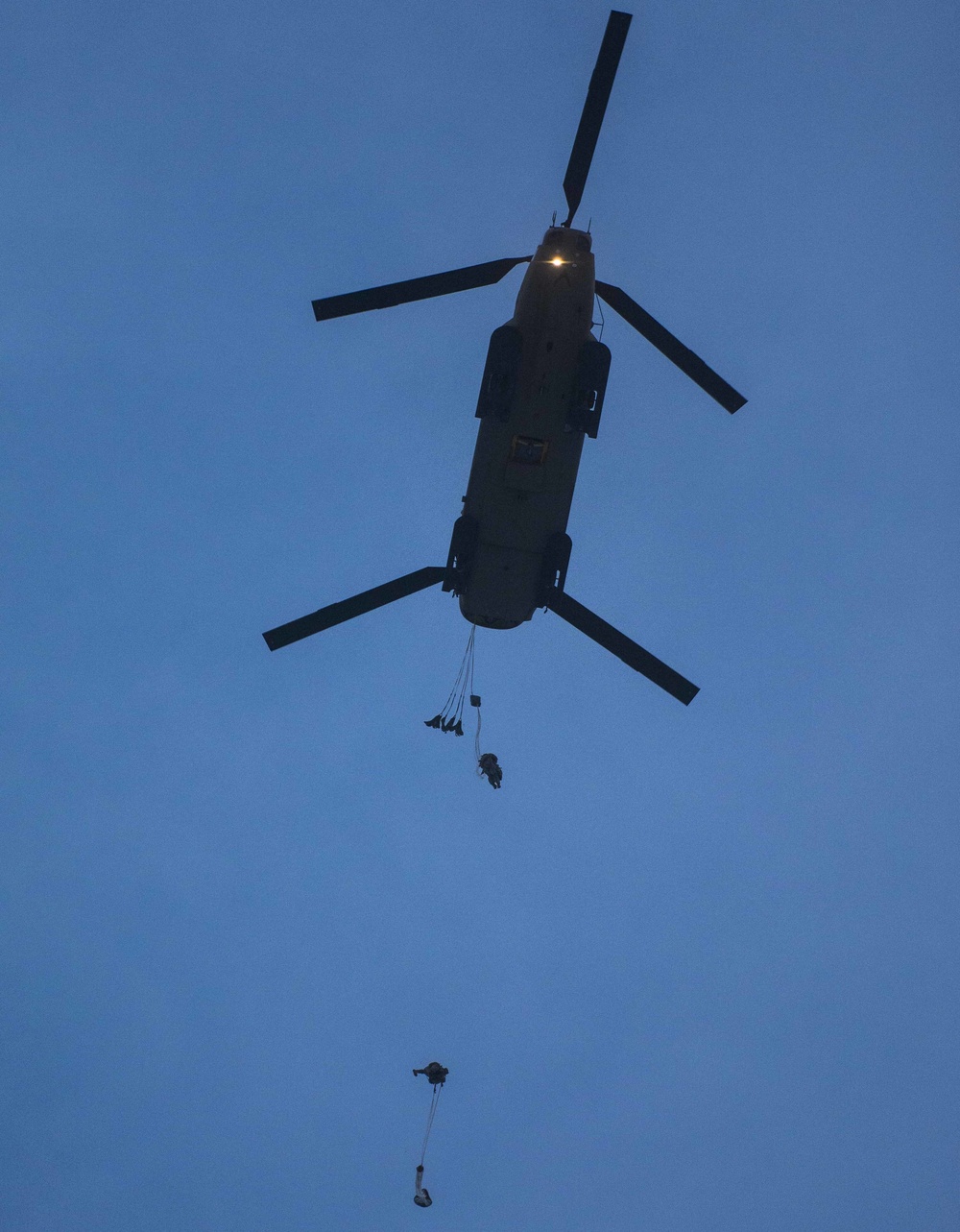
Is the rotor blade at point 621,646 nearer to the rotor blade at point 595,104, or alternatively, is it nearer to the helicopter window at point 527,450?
the helicopter window at point 527,450

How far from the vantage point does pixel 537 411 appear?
A: 1477 centimetres

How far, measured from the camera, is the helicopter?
46.3ft

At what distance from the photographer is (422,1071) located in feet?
64.8

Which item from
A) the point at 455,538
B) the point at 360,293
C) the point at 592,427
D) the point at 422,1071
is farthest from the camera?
the point at 422,1071

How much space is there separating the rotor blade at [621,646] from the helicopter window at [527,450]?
226 centimetres

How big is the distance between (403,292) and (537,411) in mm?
2474

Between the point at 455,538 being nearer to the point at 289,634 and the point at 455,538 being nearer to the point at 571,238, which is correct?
the point at 289,634

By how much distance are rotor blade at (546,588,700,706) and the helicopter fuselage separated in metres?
0.43

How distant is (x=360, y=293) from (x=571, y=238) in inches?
124

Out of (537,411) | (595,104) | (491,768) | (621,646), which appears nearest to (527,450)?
(537,411)

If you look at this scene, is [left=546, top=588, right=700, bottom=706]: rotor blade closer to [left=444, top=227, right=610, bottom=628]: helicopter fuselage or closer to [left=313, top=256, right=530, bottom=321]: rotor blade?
[left=444, top=227, right=610, bottom=628]: helicopter fuselage

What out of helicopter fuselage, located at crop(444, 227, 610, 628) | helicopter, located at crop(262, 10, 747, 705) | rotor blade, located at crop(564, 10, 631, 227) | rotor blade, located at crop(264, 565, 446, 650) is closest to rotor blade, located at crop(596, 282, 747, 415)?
helicopter, located at crop(262, 10, 747, 705)

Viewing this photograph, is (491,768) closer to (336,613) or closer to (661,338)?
(336,613)

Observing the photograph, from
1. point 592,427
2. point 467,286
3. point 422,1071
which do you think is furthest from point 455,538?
point 422,1071
